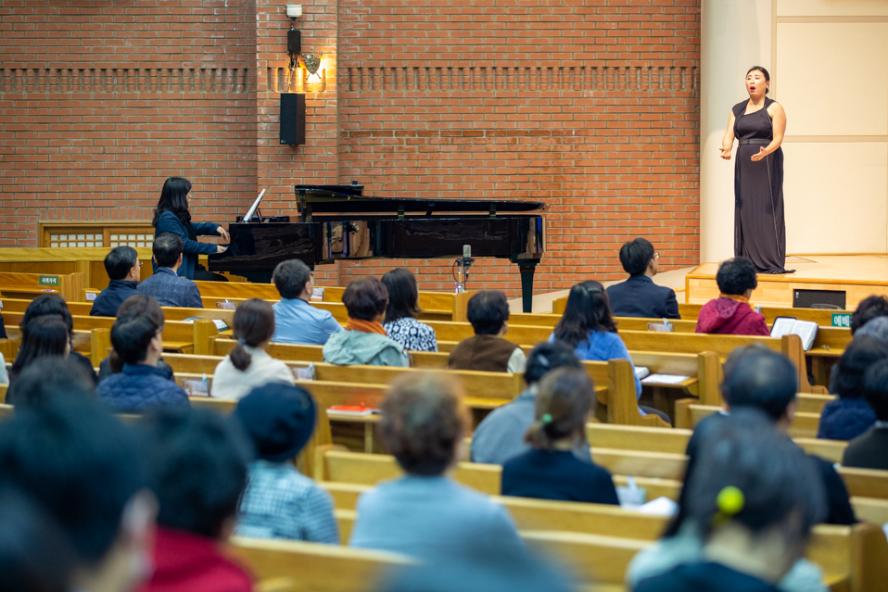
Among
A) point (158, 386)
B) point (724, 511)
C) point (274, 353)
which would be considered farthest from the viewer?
point (274, 353)

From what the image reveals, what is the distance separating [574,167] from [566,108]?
0.59 metres

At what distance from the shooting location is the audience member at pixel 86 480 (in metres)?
1.44

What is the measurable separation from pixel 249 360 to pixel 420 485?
7.25ft

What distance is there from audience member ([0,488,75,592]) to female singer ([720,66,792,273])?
910 centimetres

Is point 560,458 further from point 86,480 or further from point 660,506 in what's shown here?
point 86,480

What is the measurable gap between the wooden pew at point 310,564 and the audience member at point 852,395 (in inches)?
83.9

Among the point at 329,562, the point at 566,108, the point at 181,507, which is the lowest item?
the point at 329,562

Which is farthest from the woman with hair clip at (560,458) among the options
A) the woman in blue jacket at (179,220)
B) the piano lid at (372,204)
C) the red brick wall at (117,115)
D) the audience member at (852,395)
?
the red brick wall at (117,115)

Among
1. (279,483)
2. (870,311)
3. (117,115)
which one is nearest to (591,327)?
(870,311)

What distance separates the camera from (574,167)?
498 inches

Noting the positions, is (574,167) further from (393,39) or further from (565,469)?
(565,469)

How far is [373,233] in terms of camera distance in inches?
390

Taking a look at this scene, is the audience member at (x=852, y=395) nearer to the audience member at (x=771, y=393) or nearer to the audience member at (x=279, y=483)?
the audience member at (x=771, y=393)

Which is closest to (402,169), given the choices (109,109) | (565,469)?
(109,109)
